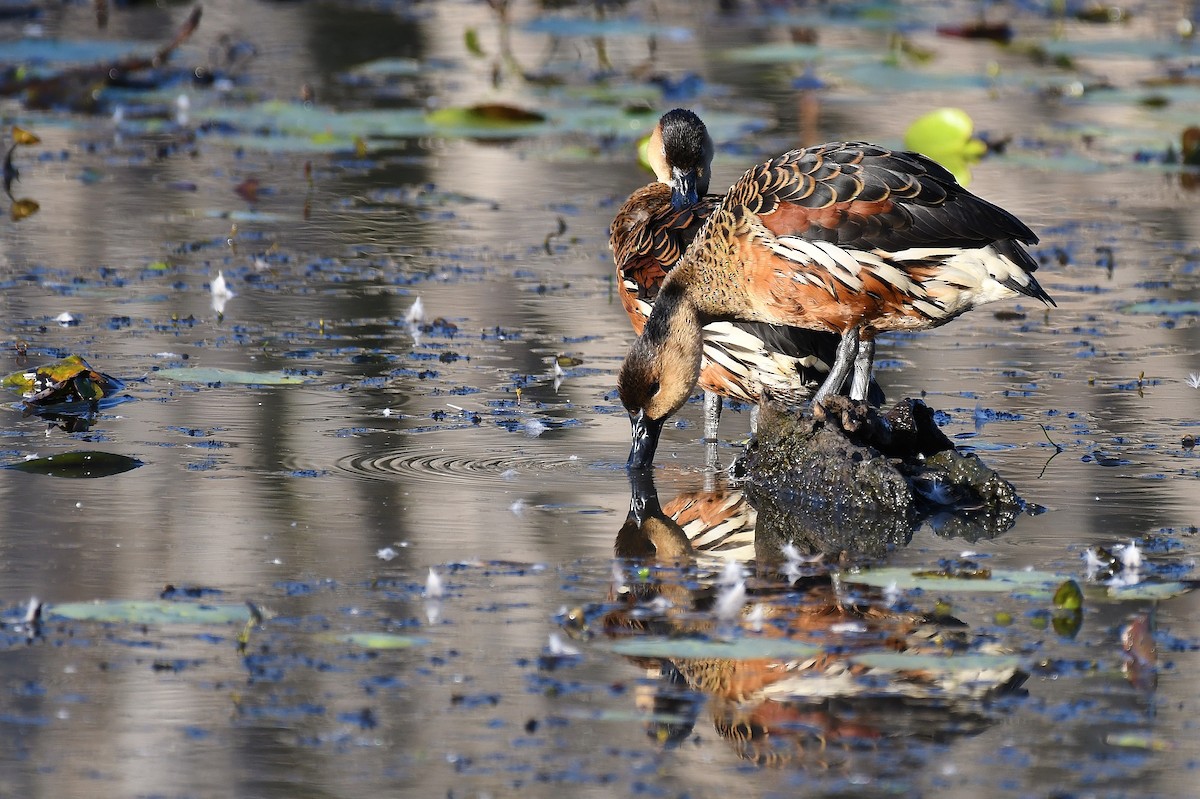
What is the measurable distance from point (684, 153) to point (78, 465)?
9.77 ft

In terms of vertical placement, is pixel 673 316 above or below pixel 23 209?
above

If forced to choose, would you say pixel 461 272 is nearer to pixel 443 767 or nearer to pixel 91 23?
pixel 443 767

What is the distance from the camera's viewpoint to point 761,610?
17.4 ft

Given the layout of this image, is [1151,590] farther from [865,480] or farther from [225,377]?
[225,377]

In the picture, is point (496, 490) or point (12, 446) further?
point (12, 446)

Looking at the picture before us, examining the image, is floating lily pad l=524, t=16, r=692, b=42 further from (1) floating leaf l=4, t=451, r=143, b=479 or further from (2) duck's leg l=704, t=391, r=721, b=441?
(1) floating leaf l=4, t=451, r=143, b=479

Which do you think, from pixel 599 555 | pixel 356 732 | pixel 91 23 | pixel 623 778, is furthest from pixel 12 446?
pixel 91 23

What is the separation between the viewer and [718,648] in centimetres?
490

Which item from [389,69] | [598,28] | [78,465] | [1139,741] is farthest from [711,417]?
[598,28]

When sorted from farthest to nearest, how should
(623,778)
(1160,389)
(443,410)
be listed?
(1160,389) → (443,410) → (623,778)

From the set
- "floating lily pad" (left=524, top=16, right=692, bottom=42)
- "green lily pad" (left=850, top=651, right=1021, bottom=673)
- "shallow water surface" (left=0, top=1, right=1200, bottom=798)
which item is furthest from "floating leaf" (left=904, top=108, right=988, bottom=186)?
"green lily pad" (left=850, top=651, right=1021, bottom=673)

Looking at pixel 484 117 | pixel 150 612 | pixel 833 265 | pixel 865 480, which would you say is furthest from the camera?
pixel 484 117

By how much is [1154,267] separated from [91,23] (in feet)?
39.0

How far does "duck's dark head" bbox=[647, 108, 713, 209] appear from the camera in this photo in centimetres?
834
